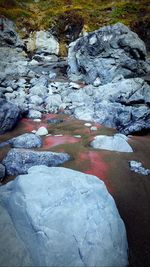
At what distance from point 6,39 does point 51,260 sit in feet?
87.6

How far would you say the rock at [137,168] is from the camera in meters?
6.32

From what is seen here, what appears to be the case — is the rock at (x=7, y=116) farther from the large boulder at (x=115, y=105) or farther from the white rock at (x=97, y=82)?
the white rock at (x=97, y=82)

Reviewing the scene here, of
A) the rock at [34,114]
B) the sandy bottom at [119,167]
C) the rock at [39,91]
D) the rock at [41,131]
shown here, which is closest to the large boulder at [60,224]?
the sandy bottom at [119,167]

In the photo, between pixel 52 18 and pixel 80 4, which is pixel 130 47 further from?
pixel 80 4

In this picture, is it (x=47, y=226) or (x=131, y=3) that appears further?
(x=131, y=3)

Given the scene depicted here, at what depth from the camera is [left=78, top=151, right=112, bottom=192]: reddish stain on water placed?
20.3 ft

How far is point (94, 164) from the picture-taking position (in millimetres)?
6602

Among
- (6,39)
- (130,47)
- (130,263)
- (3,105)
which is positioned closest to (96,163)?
(130,263)

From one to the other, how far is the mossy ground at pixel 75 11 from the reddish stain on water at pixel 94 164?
988 inches

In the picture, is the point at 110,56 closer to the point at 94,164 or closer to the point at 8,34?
the point at 94,164

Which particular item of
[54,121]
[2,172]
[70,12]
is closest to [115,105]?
[54,121]

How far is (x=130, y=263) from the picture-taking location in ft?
12.2

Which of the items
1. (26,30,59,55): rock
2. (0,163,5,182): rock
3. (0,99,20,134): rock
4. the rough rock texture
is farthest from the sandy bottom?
(26,30,59,55): rock

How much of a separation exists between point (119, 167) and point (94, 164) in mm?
691
